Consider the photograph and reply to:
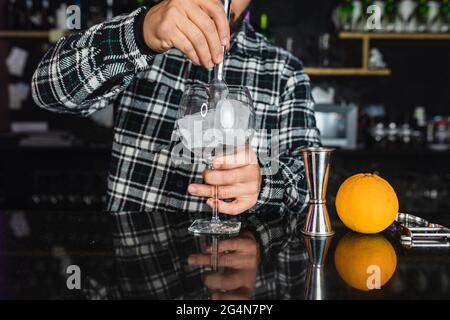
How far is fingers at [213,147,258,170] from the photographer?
890 millimetres

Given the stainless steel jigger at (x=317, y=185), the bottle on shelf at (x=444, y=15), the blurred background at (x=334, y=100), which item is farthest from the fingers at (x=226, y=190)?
the bottle on shelf at (x=444, y=15)

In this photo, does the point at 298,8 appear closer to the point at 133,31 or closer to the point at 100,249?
the point at 133,31

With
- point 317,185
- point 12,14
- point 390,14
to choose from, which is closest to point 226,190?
point 317,185

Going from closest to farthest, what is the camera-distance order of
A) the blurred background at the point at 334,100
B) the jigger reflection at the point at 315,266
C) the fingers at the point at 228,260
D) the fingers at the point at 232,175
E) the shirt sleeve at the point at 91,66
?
the jigger reflection at the point at 315,266 → the fingers at the point at 228,260 → the fingers at the point at 232,175 → the shirt sleeve at the point at 91,66 → the blurred background at the point at 334,100

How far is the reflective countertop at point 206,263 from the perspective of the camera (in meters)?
0.62

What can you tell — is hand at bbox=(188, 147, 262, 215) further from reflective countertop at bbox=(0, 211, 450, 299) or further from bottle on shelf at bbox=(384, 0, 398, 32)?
bottle on shelf at bbox=(384, 0, 398, 32)

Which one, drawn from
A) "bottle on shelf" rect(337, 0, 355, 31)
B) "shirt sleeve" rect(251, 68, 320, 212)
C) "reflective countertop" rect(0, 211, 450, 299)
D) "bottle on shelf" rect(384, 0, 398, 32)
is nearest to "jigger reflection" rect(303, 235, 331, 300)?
"reflective countertop" rect(0, 211, 450, 299)

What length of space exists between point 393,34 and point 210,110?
253cm

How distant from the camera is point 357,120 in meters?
3.26

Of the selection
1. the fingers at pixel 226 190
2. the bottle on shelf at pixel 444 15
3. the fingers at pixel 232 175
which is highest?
the bottle on shelf at pixel 444 15

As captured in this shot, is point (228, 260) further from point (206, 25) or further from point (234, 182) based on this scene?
point (206, 25)

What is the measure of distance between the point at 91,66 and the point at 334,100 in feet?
7.81

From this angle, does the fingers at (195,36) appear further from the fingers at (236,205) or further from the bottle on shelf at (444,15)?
the bottle on shelf at (444,15)

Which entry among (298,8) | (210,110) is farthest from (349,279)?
(298,8)
